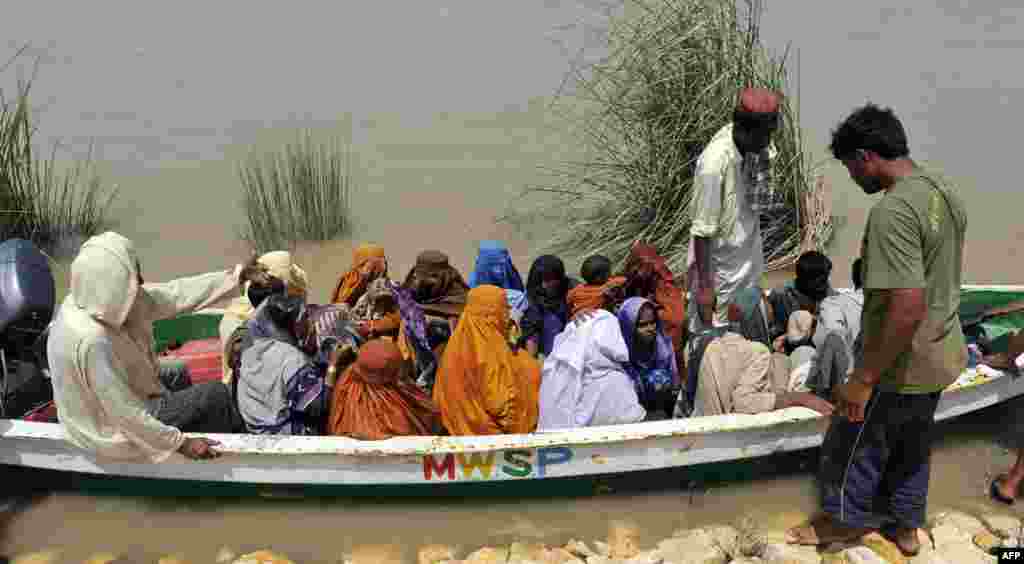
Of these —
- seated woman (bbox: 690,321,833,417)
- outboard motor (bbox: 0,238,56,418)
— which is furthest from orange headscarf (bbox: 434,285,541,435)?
outboard motor (bbox: 0,238,56,418)

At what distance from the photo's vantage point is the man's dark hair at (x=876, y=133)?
3020 mm

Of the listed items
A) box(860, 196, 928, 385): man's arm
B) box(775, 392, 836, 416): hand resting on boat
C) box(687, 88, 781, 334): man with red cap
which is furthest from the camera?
box(775, 392, 836, 416): hand resting on boat

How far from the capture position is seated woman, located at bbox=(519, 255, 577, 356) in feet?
14.8

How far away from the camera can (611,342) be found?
3939mm

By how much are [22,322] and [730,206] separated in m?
3.17

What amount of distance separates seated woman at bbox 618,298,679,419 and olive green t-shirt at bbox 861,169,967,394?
1109 millimetres

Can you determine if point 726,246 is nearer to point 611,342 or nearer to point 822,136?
point 611,342

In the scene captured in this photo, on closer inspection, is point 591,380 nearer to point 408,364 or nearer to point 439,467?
point 439,467

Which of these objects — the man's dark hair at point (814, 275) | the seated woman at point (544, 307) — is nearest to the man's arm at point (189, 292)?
the seated woman at point (544, 307)

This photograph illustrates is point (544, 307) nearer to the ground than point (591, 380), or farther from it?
farther from it

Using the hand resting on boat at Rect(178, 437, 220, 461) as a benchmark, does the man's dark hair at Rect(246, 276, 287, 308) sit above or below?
above

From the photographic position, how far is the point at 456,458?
151 inches

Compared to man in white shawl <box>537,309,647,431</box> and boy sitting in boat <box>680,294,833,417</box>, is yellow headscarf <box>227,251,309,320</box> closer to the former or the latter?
man in white shawl <box>537,309,647,431</box>

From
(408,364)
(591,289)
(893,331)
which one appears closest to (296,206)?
(408,364)
